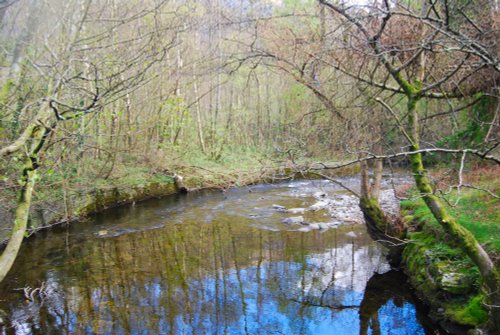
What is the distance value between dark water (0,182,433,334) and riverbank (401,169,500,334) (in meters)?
0.42

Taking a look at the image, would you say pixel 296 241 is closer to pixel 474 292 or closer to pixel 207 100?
pixel 474 292

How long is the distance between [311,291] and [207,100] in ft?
57.3

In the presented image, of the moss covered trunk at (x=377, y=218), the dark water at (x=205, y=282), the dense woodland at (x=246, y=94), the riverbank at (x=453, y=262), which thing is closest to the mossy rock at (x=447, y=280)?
the riverbank at (x=453, y=262)

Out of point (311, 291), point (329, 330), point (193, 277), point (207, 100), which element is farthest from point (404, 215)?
point (207, 100)

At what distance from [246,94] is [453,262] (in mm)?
18538

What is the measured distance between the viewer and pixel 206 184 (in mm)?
17453

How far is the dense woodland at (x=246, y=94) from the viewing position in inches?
179

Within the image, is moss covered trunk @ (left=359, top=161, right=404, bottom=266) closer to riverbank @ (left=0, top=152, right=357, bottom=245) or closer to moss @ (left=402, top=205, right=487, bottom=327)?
moss @ (left=402, top=205, right=487, bottom=327)

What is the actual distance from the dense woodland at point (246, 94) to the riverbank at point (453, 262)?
481 mm

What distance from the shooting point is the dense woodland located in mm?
4551

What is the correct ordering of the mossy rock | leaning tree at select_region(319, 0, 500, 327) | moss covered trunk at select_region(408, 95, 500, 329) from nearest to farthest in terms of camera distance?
leaning tree at select_region(319, 0, 500, 327) < moss covered trunk at select_region(408, 95, 500, 329) < the mossy rock

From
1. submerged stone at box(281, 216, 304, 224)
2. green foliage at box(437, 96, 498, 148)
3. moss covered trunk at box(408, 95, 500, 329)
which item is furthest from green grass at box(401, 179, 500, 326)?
submerged stone at box(281, 216, 304, 224)

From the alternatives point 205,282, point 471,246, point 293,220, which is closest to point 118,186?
point 293,220

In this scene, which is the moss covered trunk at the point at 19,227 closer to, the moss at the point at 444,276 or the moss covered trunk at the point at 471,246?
the moss covered trunk at the point at 471,246
